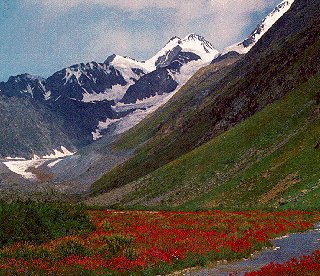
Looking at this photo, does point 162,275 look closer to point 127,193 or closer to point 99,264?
point 99,264

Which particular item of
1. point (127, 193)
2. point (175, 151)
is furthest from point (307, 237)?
point (175, 151)

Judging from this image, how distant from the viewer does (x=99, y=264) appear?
65.0ft

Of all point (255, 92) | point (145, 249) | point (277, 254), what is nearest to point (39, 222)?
point (145, 249)

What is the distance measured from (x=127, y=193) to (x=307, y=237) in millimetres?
88986

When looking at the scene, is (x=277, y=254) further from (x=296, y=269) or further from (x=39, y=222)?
(x=39, y=222)

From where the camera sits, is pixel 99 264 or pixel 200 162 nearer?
pixel 99 264

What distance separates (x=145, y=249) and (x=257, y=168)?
49.7 metres

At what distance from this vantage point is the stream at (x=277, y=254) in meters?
19.3

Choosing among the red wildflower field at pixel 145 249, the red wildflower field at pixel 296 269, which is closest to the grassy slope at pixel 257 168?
the red wildflower field at pixel 145 249

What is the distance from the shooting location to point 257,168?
70125mm

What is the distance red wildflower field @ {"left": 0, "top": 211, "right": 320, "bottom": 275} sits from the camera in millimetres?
19344

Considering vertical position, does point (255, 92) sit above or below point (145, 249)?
above

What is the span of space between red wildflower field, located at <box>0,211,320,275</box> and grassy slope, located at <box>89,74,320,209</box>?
1560 cm

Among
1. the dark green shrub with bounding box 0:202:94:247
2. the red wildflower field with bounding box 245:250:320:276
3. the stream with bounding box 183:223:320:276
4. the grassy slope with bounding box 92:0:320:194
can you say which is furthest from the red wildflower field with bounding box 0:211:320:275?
the grassy slope with bounding box 92:0:320:194
